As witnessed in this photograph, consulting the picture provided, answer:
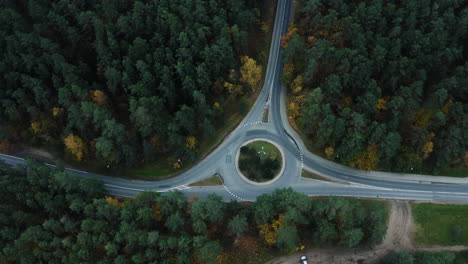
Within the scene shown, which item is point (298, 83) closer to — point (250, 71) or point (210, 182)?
point (250, 71)

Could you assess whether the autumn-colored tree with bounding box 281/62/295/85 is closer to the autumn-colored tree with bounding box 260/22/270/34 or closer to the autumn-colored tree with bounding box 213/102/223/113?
the autumn-colored tree with bounding box 260/22/270/34

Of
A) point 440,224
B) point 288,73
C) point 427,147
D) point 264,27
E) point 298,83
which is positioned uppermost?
point 264,27

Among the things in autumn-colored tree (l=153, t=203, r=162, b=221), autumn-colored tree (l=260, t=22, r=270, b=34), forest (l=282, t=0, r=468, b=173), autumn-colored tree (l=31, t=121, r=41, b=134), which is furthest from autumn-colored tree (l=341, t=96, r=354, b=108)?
autumn-colored tree (l=31, t=121, r=41, b=134)

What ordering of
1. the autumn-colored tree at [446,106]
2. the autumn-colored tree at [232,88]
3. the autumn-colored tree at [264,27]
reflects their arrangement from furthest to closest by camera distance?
the autumn-colored tree at [264,27], the autumn-colored tree at [232,88], the autumn-colored tree at [446,106]

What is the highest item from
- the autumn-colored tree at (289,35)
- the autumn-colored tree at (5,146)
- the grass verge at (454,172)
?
the autumn-colored tree at (289,35)

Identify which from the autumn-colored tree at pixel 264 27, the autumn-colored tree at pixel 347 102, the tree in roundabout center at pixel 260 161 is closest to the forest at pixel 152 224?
the tree in roundabout center at pixel 260 161

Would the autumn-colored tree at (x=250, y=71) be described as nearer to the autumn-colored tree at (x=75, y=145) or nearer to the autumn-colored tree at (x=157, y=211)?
the autumn-colored tree at (x=157, y=211)

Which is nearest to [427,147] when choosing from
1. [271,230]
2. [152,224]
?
[271,230]
